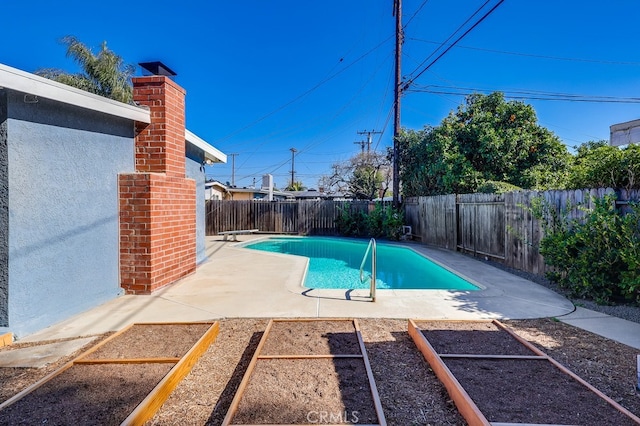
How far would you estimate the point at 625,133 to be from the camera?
14.5ft

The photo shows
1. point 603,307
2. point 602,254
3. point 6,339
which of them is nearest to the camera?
point 6,339

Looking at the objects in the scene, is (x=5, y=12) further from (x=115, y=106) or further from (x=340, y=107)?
(x=340, y=107)

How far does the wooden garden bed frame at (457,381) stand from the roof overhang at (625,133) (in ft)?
9.82

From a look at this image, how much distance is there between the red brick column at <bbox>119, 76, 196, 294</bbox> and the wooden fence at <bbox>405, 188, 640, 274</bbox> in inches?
273

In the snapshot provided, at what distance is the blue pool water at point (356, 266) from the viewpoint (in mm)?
7129

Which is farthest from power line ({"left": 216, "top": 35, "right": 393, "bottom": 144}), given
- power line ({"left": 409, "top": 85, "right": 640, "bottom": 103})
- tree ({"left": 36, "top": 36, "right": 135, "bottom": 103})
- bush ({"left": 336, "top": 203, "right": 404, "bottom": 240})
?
tree ({"left": 36, "top": 36, "right": 135, "bottom": 103})

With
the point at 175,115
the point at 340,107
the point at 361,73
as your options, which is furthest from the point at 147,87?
Result: the point at 340,107

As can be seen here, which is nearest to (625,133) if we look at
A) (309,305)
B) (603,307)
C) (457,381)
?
(603,307)

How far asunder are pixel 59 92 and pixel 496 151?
12992 mm

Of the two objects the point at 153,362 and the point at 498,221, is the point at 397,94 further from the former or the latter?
the point at 153,362

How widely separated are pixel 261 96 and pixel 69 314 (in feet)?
67.3

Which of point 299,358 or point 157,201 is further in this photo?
point 157,201

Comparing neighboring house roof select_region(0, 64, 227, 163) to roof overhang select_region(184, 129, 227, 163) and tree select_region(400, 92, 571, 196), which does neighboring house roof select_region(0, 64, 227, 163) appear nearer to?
roof overhang select_region(184, 129, 227, 163)

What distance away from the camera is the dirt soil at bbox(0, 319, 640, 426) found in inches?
94.7
